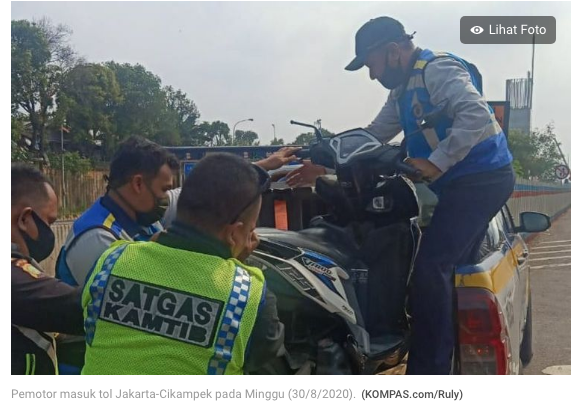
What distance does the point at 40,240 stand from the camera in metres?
1.68

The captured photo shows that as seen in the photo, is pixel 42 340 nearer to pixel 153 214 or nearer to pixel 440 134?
pixel 153 214

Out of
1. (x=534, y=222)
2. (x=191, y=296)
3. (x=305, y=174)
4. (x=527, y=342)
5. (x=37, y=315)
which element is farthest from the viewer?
(x=534, y=222)

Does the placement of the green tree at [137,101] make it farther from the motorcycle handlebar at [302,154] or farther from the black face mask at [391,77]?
the black face mask at [391,77]

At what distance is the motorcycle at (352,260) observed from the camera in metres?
1.57

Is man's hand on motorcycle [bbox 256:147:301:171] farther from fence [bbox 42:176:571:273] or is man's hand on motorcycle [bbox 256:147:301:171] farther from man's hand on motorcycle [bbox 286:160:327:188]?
fence [bbox 42:176:571:273]

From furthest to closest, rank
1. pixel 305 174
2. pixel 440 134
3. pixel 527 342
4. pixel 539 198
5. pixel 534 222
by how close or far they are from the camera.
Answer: pixel 539 198, pixel 534 222, pixel 527 342, pixel 305 174, pixel 440 134

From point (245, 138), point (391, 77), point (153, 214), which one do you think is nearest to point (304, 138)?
point (245, 138)

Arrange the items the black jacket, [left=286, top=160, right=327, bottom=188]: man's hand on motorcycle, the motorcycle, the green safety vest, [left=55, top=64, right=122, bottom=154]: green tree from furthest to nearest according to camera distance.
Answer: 1. [left=286, top=160, right=327, bottom=188]: man's hand on motorcycle
2. [left=55, top=64, right=122, bottom=154]: green tree
3. the motorcycle
4. the black jacket
5. the green safety vest

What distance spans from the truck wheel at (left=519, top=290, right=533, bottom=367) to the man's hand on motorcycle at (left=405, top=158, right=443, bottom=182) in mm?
875

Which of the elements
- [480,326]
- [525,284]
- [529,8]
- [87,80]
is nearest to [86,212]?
[87,80]

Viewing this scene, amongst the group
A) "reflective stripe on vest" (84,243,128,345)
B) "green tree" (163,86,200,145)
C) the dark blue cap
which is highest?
the dark blue cap

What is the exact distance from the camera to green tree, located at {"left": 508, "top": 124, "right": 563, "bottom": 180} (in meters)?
2.02

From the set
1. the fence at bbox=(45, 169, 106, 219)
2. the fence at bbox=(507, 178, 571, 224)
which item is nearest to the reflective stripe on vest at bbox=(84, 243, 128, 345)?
the fence at bbox=(45, 169, 106, 219)

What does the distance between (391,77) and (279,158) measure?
0.43m
